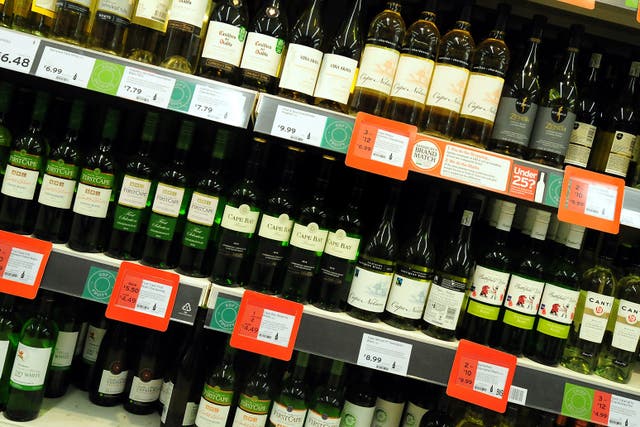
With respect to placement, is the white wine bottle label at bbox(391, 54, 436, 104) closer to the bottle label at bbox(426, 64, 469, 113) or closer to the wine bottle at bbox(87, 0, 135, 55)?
the bottle label at bbox(426, 64, 469, 113)

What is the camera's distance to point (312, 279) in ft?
4.50

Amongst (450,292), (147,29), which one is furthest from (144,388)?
(147,29)

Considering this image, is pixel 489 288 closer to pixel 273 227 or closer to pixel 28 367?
pixel 273 227

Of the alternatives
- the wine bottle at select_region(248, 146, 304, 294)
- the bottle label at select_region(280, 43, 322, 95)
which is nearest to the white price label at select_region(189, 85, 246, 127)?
the bottle label at select_region(280, 43, 322, 95)

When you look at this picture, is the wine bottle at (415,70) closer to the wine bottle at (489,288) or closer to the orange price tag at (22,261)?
the wine bottle at (489,288)

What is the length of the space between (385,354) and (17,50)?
1036 millimetres

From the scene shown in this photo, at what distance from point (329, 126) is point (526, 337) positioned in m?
0.75

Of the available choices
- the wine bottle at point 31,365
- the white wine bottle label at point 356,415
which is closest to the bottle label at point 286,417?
the white wine bottle label at point 356,415

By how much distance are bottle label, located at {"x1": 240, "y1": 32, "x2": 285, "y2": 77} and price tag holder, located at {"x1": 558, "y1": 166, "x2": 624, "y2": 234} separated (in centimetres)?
74

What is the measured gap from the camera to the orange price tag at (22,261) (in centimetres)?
116

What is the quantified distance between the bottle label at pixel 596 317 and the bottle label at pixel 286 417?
2.50ft

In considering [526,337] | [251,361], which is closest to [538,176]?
[526,337]

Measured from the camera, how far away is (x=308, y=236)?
1.34 metres

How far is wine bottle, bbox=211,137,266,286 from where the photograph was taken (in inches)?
52.1
